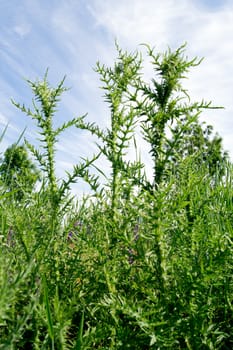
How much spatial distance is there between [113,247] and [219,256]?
403 mm

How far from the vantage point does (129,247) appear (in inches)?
58.8

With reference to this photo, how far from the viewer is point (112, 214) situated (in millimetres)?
1619

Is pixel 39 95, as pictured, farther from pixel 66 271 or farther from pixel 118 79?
pixel 66 271

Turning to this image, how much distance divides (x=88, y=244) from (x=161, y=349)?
432 mm

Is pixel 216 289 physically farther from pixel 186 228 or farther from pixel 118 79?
pixel 118 79

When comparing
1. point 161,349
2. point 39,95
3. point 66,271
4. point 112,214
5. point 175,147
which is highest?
point 39,95

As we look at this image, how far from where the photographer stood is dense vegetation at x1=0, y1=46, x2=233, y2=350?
1.29 metres

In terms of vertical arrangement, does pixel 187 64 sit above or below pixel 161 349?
above

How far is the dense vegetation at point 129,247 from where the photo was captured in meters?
1.29

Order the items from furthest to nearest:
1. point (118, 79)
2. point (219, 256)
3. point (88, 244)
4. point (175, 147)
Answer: point (118, 79)
point (88, 244)
point (175, 147)
point (219, 256)

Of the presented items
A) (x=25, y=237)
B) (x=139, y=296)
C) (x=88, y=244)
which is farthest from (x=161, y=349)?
(x=25, y=237)

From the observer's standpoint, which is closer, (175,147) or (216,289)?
(175,147)

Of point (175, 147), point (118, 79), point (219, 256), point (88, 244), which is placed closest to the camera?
point (219, 256)

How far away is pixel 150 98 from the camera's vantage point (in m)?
1.48
